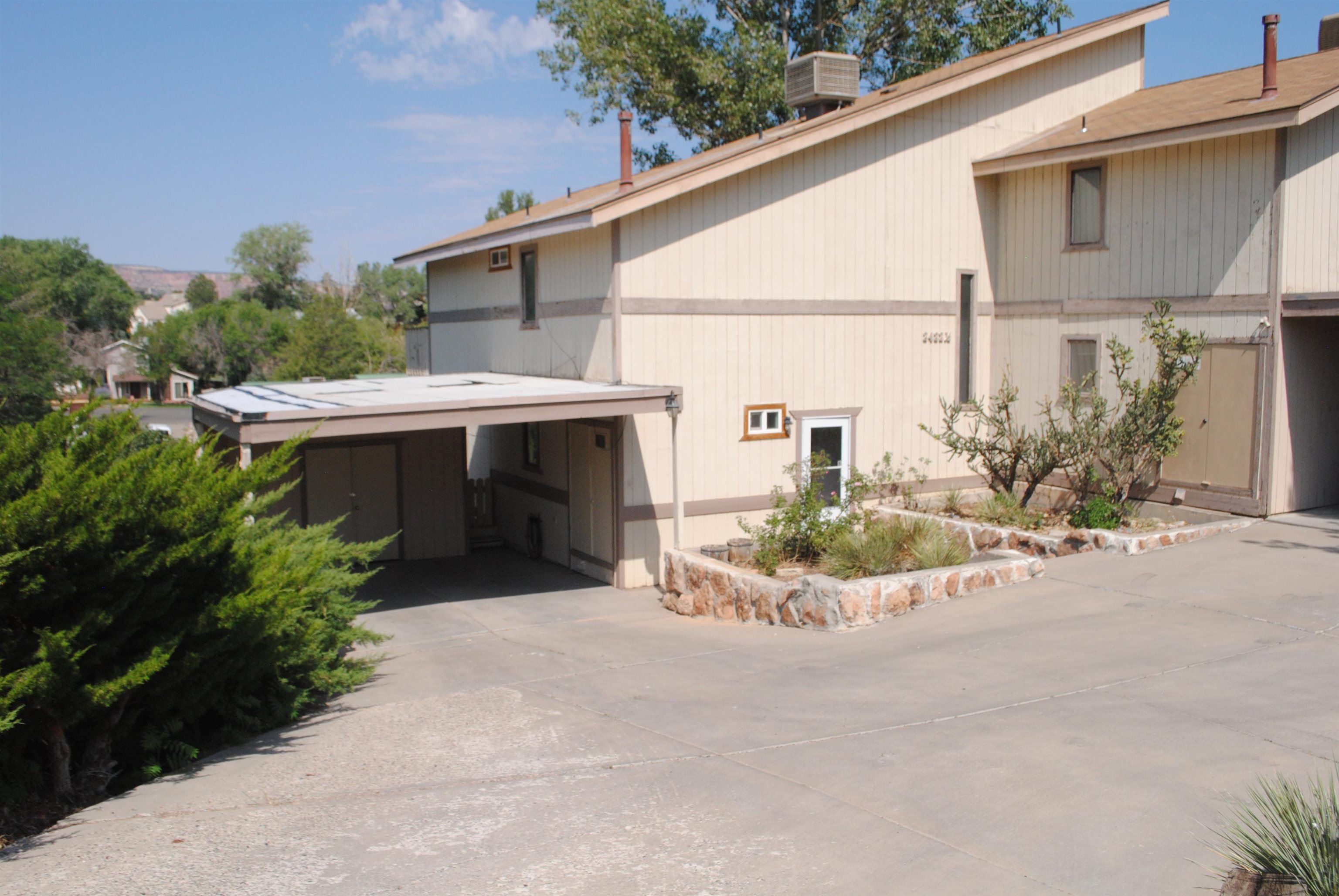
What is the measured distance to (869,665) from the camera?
9.37 meters

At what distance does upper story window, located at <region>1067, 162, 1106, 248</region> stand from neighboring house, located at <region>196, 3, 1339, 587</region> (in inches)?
1.3

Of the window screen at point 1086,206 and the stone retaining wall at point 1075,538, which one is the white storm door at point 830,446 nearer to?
the stone retaining wall at point 1075,538

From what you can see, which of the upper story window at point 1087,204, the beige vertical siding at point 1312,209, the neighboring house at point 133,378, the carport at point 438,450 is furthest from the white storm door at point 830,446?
the neighboring house at point 133,378

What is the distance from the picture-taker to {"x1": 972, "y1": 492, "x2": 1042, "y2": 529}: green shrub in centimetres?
1388

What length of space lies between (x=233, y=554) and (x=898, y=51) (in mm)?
28537

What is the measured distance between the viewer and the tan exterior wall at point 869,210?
14.1 m

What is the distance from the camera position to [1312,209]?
41.3ft

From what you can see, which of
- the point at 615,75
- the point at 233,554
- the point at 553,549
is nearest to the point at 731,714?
the point at 233,554

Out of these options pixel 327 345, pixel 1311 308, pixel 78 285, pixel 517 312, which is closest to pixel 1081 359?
pixel 1311 308

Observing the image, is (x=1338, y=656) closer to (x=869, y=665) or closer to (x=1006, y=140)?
(x=869, y=665)

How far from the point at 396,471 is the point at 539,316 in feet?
11.4

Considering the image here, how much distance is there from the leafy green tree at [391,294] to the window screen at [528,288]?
906 inches

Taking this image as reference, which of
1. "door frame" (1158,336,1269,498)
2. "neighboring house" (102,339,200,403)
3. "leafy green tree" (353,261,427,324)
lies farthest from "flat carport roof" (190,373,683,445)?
"neighboring house" (102,339,200,403)

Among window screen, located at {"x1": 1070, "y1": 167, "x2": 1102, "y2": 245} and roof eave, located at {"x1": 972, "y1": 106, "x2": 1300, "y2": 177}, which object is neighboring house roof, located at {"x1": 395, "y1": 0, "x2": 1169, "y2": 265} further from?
window screen, located at {"x1": 1070, "y1": 167, "x2": 1102, "y2": 245}
